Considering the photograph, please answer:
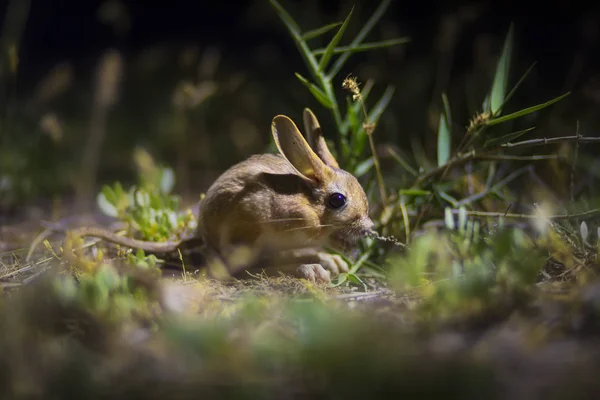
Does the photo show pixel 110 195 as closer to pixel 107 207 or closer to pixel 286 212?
pixel 107 207

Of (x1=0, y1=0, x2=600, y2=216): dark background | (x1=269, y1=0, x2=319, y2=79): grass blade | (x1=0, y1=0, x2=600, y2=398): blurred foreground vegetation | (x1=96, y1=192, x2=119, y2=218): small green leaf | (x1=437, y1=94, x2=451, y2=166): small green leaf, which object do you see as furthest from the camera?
(x1=0, y1=0, x2=600, y2=216): dark background

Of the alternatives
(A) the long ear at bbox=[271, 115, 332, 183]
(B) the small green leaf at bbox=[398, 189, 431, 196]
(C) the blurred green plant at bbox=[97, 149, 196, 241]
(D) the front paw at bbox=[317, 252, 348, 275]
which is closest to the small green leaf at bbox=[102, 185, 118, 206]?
(C) the blurred green plant at bbox=[97, 149, 196, 241]

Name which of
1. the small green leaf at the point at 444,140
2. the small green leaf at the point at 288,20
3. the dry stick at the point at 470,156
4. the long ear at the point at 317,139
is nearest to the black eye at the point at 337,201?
the long ear at the point at 317,139

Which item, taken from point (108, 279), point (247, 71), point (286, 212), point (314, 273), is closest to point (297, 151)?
point (286, 212)

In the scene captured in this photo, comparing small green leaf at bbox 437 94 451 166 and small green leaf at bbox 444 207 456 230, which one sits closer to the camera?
small green leaf at bbox 444 207 456 230

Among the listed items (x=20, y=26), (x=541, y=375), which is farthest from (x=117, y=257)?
(x=541, y=375)

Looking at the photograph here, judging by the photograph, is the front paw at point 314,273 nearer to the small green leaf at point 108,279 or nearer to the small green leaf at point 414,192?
the small green leaf at point 414,192

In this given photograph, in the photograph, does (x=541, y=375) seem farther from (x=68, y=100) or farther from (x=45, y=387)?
(x=68, y=100)

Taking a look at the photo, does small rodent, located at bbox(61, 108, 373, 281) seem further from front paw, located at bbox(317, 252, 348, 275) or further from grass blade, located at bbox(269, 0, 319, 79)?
grass blade, located at bbox(269, 0, 319, 79)
